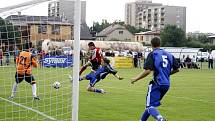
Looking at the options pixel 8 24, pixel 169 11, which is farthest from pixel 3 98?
pixel 169 11

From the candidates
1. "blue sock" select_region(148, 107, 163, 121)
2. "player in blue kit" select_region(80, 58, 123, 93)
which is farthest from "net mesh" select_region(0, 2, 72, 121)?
"player in blue kit" select_region(80, 58, 123, 93)

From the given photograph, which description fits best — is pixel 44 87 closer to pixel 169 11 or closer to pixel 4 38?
pixel 4 38

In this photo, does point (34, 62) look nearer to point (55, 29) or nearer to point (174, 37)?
point (55, 29)

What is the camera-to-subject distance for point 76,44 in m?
8.32

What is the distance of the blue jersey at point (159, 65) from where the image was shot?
9.32 m

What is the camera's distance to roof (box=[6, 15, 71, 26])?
1025 cm

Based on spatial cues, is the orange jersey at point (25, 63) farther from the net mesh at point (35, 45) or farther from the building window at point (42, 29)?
the building window at point (42, 29)

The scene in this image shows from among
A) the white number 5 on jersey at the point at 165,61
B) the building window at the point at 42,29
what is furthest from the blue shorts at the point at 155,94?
the building window at the point at 42,29

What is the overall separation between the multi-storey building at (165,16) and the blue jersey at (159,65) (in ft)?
532

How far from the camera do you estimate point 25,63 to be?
1463cm

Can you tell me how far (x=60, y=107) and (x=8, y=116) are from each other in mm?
1777

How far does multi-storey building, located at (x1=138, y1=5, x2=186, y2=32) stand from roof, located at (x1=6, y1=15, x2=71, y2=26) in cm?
16128

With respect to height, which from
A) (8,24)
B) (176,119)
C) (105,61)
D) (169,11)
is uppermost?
(169,11)

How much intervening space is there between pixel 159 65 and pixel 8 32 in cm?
410
